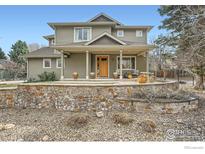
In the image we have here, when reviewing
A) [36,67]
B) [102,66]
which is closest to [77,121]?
[102,66]

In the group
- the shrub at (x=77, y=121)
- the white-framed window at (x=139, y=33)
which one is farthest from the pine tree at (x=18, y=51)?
the shrub at (x=77, y=121)

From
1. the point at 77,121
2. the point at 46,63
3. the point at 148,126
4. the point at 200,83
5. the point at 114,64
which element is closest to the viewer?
the point at 148,126

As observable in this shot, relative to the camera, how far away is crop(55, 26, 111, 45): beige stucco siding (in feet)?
45.3

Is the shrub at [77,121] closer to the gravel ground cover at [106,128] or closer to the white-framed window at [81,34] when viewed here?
the gravel ground cover at [106,128]

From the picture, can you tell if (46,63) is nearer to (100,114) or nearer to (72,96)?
(72,96)

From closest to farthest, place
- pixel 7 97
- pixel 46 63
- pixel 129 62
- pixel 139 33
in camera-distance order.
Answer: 1. pixel 7 97
2. pixel 129 62
3. pixel 139 33
4. pixel 46 63

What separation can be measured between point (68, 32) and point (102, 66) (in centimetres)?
319

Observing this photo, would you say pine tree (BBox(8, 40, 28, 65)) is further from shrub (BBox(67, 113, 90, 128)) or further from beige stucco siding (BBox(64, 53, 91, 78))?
shrub (BBox(67, 113, 90, 128))

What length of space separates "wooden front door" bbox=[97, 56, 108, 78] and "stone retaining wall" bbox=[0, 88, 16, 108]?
7.18 meters

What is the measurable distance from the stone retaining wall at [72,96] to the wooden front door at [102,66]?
6606 mm

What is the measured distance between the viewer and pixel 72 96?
24.0 feet
